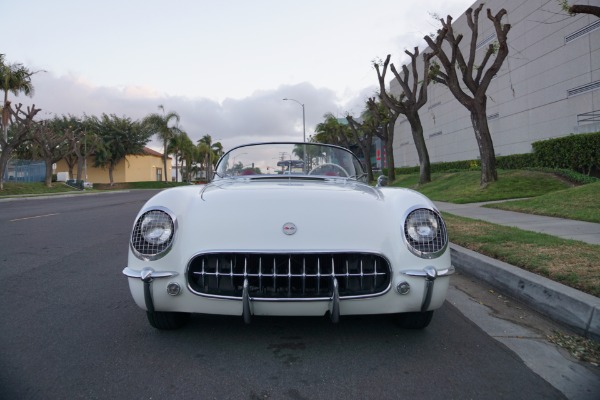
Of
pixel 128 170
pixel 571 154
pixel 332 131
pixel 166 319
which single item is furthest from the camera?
pixel 128 170

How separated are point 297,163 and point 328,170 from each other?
33cm

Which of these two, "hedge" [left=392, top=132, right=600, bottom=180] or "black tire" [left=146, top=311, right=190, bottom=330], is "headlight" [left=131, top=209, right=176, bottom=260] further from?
"hedge" [left=392, top=132, right=600, bottom=180]

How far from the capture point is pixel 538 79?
25.4 metres

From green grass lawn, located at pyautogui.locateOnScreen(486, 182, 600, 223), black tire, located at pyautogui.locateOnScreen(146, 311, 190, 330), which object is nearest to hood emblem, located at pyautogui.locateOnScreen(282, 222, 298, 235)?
black tire, located at pyautogui.locateOnScreen(146, 311, 190, 330)

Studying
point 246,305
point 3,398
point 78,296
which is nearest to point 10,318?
point 78,296

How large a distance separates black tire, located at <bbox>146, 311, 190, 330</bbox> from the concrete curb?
2808 mm

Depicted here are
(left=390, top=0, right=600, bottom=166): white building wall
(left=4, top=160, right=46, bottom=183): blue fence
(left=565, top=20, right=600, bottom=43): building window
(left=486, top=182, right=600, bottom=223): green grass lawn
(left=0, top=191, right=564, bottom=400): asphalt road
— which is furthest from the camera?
(left=4, top=160, right=46, bottom=183): blue fence

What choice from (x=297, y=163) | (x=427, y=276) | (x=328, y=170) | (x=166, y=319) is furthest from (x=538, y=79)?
(x=166, y=319)

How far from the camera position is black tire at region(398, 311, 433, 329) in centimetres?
300

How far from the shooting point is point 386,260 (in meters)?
2.67

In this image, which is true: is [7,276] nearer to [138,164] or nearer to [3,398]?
[3,398]

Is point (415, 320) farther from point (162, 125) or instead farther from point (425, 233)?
point (162, 125)

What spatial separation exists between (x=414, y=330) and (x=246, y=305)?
1.30 meters

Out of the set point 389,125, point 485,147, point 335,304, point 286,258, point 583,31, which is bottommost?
point 335,304
